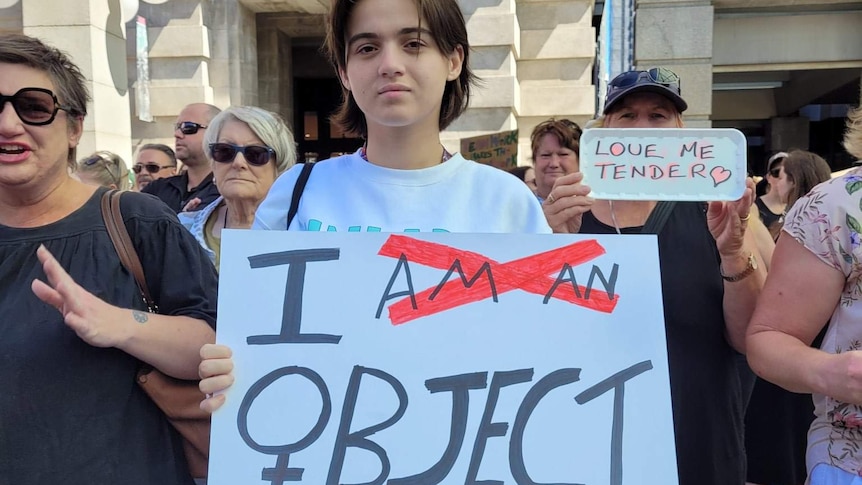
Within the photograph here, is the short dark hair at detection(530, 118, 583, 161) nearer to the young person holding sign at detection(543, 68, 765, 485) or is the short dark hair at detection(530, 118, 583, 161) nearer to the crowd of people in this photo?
the young person holding sign at detection(543, 68, 765, 485)

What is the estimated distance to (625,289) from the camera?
145 centimetres

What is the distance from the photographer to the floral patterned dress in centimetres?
147

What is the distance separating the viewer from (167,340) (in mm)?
1528

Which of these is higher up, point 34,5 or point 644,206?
point 34,5

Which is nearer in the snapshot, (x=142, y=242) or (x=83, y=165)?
(x=142, y=242)

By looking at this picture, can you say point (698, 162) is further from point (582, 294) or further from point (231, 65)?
point (231, 65)

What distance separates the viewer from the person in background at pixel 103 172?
4.06 meters

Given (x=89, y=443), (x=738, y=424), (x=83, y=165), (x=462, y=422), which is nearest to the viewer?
(x=462, y=422)

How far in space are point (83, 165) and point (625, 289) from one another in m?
3.96

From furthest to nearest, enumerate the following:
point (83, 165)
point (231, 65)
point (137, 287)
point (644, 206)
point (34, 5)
Result: point (231, 65)
point (34, 5)
point (83, 165)
point (644, 206)
point (137, 287)

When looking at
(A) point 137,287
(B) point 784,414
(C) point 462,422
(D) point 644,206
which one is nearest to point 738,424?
(D) point 644,206

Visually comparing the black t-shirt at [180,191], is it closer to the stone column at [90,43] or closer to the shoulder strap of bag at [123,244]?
the shoulder strap of bag at [123,244]

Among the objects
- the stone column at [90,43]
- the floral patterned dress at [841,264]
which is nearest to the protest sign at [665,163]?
the floral patterned dress at [841,264]

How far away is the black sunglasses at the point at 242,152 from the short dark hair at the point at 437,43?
3.97 ft
